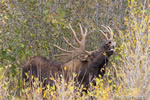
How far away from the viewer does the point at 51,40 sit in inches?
367

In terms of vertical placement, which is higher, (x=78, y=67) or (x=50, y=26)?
(x=50, y=26)

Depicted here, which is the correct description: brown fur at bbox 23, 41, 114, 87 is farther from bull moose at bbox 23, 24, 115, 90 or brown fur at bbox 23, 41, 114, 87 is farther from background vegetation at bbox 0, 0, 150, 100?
background vegetation at bbox 0, 0, 150, 100

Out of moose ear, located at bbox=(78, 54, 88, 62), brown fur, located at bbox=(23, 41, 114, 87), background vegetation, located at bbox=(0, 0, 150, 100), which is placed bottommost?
brown fur, located at bbox=(23, 41, 114, 87)

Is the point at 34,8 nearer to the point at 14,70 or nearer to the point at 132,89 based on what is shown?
the point at 14,70

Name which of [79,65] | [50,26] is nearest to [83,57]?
[79,65]

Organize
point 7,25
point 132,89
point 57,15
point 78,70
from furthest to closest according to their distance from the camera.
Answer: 1. point 57,15
2. point 78,70
3. point 7,25
4. point 132,89

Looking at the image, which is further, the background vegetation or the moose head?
the background vegetation

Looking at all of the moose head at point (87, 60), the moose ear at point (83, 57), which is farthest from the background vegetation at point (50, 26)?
the moose ear at point (83, 57)

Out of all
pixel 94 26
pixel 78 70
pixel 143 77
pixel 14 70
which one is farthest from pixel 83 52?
pixel 143 77

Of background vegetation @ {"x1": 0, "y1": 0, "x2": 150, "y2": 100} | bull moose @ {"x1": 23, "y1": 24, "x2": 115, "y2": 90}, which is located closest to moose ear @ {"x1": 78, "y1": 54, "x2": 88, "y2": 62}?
bull moose @ {"x1": 23, "y1": 24, "x2": 115, "y2": 90}

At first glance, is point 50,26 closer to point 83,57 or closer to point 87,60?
point 83,57

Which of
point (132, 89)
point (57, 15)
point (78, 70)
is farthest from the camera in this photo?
point (57, 15)

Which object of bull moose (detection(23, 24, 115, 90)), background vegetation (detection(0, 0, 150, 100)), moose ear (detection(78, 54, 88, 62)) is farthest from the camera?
moose ear (detection(78, 54, 88, 62))

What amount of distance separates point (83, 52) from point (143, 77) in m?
2.49
